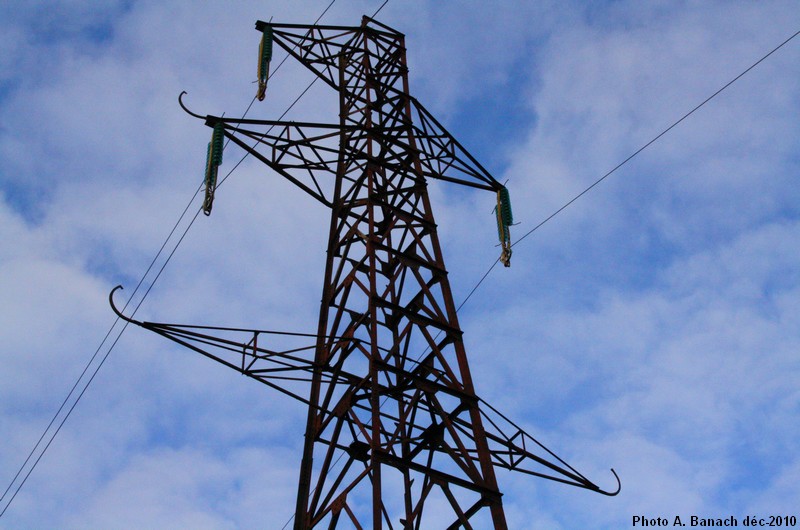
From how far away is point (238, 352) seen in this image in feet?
47.6

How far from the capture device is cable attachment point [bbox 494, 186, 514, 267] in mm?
19156

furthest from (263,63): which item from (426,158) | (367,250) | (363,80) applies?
(367,250)

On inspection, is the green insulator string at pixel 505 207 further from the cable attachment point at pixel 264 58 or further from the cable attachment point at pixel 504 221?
the cable attachment point at pixel 264 58

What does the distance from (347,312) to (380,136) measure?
3.94 metres

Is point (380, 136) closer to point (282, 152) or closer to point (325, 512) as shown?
point (282, 152)

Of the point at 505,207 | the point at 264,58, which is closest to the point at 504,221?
the point at 505,207

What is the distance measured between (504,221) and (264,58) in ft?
20.5

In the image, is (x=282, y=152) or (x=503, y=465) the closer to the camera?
(x=503, y=465)

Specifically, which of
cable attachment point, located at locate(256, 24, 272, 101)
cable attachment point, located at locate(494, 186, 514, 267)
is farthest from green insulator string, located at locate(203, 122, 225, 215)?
cable attachment point, located at locate(494, 186, 514, 267)

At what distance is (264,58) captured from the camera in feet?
61.8

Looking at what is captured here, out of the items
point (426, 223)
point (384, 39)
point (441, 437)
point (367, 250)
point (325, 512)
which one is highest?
point (384, 39)

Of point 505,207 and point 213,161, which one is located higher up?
point 505,207

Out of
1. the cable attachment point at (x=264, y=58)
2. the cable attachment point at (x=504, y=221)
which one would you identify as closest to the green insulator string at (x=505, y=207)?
the cable attachment point at (x=504, y=221)

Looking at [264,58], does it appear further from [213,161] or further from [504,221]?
[504,221]
